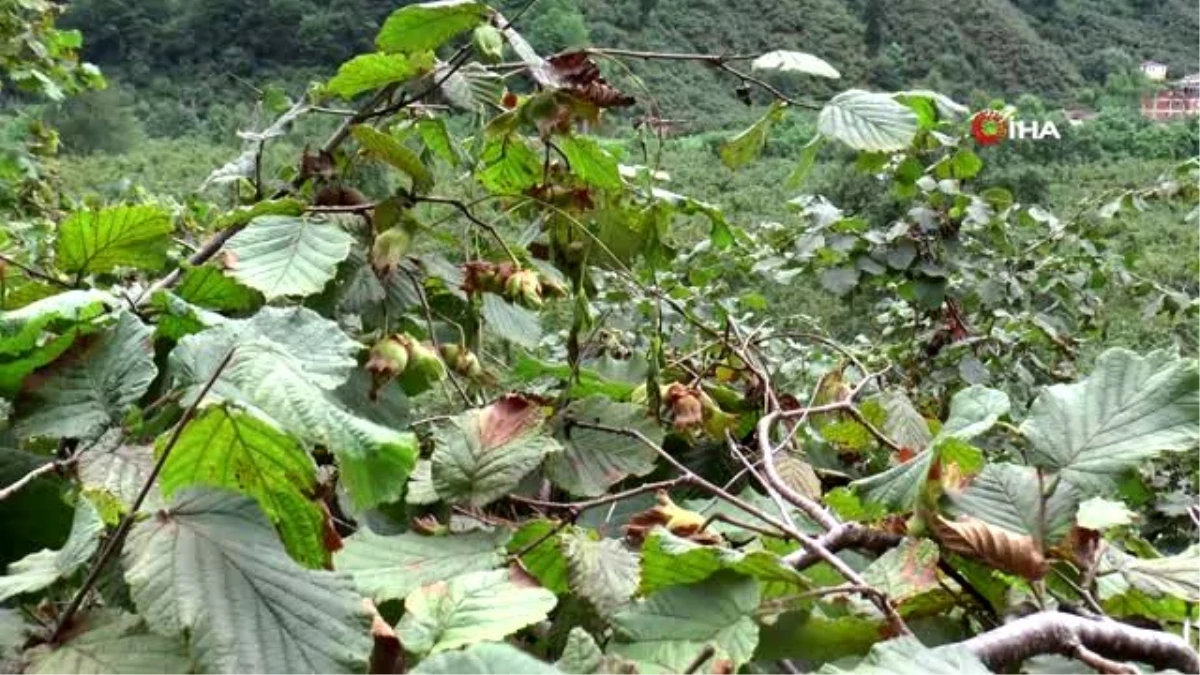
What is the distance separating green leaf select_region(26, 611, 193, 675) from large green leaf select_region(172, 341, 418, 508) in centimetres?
7

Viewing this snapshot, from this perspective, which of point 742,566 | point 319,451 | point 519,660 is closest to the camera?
point 519,660

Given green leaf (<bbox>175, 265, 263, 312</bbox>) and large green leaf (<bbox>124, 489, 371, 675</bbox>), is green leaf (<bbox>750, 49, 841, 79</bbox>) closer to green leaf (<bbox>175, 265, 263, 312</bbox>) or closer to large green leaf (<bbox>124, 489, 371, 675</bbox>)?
green leaf (<bbox>175, 265, 263, 312</bbox>)

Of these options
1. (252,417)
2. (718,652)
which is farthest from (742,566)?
(252,417)

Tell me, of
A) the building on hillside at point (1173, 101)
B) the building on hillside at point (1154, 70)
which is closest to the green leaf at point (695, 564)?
the building on hillside at point (1173, 101)

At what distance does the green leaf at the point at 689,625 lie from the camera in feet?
1.10

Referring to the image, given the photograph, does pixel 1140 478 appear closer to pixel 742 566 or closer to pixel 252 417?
pixel 742 566

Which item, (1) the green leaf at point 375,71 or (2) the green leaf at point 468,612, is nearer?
(2) the green leaf at point 468,612

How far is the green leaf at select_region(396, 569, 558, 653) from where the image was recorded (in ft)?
1.00

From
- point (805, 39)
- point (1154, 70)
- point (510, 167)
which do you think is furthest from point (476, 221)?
point (1154, 70)

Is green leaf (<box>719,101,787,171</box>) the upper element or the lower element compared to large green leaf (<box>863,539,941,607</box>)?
lower

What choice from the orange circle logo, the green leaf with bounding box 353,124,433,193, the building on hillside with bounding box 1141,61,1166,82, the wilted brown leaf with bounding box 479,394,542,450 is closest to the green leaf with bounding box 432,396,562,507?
the wilted brown leaf with bounding box 479,394,542,450

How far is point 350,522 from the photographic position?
53cm

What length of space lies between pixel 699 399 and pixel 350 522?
227 mm

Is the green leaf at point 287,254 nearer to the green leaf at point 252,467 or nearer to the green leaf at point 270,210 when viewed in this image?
the green leaf at point 270,210
